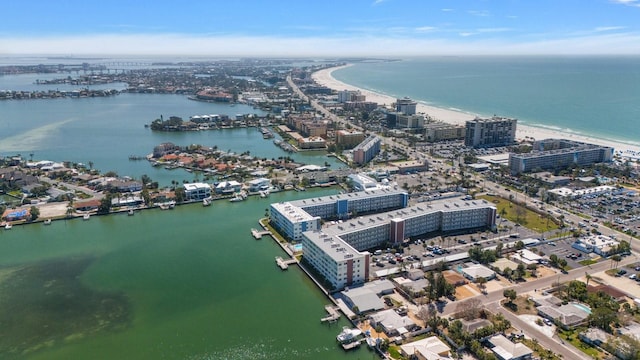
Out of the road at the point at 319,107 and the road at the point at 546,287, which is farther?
the road at the point at 319,107

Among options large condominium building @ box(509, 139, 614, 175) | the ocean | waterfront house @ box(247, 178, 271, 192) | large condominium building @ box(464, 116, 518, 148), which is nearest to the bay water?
waterfront house @ box(247, 178, 271, 192)

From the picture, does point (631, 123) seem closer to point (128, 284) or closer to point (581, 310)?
point (581, 310)

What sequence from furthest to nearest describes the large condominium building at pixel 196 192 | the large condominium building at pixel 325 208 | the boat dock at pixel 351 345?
the large condominium building at pixel 196 192 → the large condominium building at pixel 325 208 → the boat dock at pixel 351 345

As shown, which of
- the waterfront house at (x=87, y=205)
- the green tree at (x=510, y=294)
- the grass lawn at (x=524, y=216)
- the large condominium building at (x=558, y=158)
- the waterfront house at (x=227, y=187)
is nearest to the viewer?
the green tree at (x=510, y=294)

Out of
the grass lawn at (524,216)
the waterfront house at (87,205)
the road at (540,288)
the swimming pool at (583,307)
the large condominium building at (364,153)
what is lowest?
the road at (540,288)

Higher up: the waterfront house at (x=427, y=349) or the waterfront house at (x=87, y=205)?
the waterfront house at (x=87, y=205)

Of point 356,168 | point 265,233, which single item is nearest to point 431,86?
point 356,168

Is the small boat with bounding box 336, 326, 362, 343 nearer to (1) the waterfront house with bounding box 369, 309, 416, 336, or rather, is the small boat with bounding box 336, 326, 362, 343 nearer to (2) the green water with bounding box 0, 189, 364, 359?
(2) the green water with bounding box 0, 189, 364, 359

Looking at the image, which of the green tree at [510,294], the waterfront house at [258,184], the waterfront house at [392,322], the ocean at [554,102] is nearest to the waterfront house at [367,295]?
the waterfront house at [392,322]

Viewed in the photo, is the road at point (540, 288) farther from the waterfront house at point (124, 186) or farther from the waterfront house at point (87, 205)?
the waterfront house at point (124, 186)
